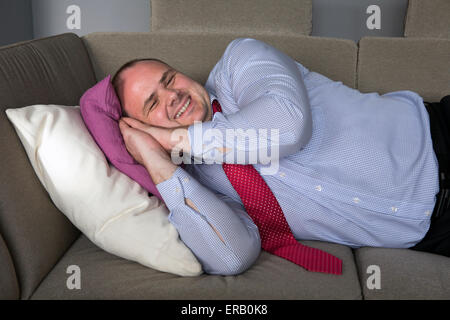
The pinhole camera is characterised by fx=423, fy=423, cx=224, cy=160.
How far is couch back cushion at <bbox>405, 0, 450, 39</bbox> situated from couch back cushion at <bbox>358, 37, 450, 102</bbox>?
0.70ft

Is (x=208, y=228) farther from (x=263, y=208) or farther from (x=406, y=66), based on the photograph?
(x=406, y=66)

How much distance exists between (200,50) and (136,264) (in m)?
1.00

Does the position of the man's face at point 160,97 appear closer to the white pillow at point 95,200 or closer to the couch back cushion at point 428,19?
the white pillow at point 95,200

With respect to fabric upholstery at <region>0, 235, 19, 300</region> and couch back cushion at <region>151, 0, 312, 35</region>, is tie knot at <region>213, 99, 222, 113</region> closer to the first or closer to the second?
couch back cushion at <region>151, 0, 312, 35</region>

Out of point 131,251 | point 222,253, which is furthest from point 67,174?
point 222,253

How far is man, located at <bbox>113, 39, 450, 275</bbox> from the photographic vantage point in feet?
3.88

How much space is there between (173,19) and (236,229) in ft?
3.86

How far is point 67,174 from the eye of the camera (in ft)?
3.83

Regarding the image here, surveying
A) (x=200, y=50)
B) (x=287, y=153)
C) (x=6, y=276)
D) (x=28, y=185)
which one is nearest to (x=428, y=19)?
(x=200, y=50)

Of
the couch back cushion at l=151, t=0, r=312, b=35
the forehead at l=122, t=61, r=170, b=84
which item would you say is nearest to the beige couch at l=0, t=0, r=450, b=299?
the couch back cushion at l=151, t=0, r=312, b=35

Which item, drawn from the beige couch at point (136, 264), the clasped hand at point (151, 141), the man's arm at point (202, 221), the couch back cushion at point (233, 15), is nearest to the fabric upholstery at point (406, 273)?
the beige couch at point (136, 264)

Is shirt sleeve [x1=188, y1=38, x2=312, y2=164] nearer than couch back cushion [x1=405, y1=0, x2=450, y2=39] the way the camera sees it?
Yes

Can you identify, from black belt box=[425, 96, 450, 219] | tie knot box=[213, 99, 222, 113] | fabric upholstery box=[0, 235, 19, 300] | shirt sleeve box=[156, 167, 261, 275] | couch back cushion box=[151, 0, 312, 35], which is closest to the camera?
fabric upholstery box=[0, 235, 19, 300]
